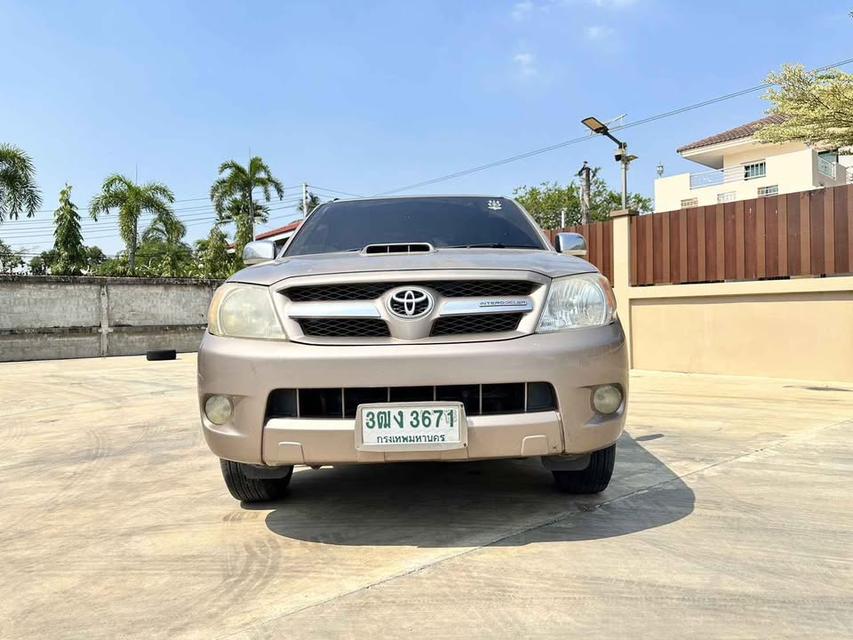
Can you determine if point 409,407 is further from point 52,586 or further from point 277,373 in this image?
point 52,586

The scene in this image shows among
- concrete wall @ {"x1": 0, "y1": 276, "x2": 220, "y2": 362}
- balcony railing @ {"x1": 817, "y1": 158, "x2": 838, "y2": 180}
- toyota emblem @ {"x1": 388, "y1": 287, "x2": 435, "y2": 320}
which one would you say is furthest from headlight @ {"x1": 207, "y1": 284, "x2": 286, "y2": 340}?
balcony railing @ {"x1": 817, "y1": 158, "x2": 838, "y2": 180}

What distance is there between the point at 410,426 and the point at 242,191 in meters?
24.6

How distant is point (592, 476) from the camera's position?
3004 millimetres

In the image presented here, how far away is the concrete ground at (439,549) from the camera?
1924 millimetres

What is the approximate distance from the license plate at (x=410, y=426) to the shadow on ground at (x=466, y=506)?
1.54ft

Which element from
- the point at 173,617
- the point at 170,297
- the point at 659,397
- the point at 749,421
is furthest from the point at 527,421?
the point at 170,297

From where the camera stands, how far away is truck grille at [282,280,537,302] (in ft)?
8.13

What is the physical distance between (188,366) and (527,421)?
13419 mm

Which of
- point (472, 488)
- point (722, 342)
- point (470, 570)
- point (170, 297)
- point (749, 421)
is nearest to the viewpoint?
point (470, 570)

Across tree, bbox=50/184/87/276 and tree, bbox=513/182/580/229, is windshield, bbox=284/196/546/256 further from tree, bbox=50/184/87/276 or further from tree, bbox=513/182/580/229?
tree, bbox=513/182/580/229

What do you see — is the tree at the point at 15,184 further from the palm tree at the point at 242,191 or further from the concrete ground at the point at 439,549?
the concrete ground at the point at 439,549

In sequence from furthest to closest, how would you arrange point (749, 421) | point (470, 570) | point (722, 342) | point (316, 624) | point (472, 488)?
point (722, 342) < point (749, 421) < point (472, 488) < point (470, 570) < point (316, 624)

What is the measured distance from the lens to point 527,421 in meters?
2.37

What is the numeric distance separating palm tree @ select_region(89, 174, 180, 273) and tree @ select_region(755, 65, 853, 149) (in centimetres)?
2014
